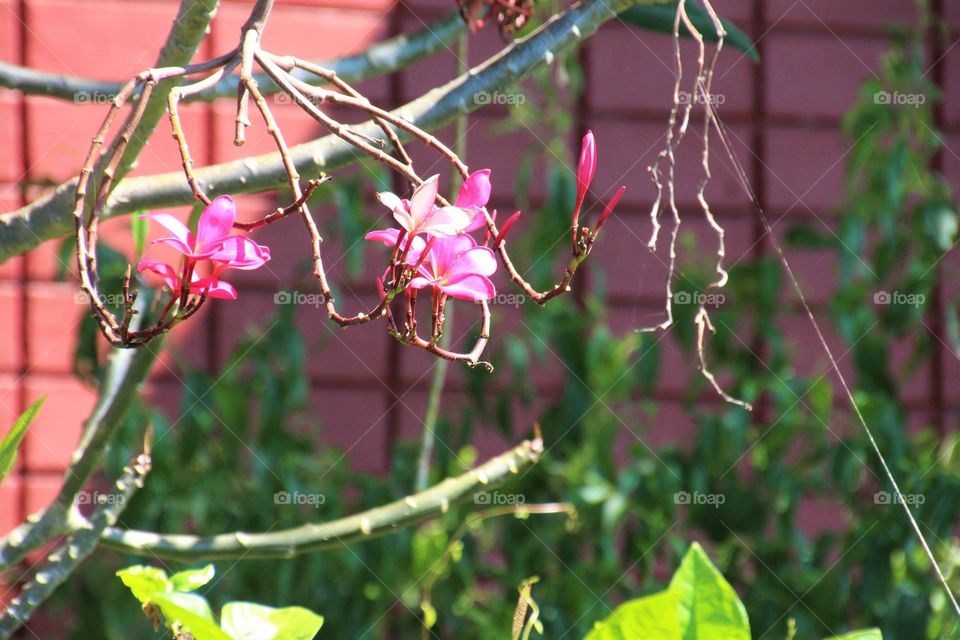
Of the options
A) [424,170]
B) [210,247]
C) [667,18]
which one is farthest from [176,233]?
[424,170]

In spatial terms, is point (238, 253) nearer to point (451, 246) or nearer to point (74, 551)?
point (451, 246)

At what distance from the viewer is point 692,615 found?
1.63ft

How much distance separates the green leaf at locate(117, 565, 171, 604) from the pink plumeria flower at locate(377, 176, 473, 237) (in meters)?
0.22

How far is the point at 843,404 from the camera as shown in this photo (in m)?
2.66

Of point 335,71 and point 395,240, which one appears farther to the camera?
point 335,71

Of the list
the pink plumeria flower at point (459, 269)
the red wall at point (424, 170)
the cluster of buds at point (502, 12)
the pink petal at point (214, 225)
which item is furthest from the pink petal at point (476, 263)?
the red wall at point (424, 170)

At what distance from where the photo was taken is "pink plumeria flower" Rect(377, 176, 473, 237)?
473mm

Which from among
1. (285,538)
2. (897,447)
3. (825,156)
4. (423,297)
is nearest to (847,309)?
(897,447)

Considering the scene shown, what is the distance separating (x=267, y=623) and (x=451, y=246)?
0.22 m

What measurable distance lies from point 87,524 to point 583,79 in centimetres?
208

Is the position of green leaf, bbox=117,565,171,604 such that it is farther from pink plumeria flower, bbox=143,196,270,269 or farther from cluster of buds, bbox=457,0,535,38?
cluster of buds, bbox=457,0,535,38

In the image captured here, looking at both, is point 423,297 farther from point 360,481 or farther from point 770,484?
point 770,484

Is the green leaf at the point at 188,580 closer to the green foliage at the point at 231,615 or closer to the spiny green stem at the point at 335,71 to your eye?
the green foliage at the point at 231,615

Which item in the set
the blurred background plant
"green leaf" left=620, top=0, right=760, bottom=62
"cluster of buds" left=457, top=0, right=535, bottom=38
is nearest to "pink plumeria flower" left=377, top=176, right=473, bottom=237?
"cluster of buds" left=457, top=0, right=535, bottom=38
